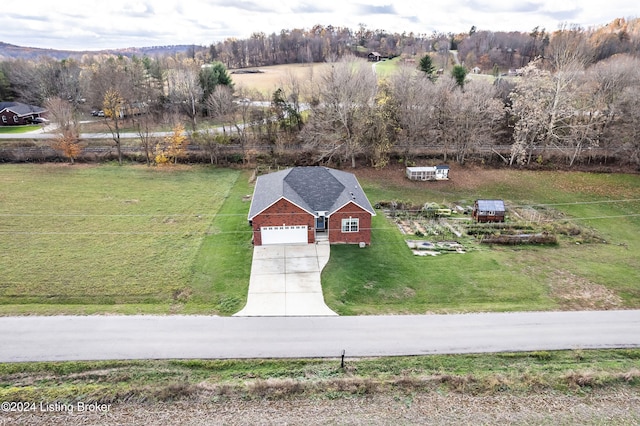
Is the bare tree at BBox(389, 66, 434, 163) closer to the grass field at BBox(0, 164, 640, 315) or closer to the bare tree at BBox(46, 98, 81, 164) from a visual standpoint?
the grass field at BBox(0, 164, 640, 315)

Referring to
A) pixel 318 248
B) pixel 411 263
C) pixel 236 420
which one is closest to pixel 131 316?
pixel 236 420

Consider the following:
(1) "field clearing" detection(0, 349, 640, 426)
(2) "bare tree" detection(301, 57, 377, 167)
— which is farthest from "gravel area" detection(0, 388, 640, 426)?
(2) "bare tree" detection(301, 57, 377, 167)

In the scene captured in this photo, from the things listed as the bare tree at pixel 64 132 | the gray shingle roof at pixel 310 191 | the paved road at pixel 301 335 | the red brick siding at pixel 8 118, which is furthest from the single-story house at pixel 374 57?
the paved road at pixel 301 335

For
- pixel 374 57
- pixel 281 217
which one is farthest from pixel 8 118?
pixel 374 57

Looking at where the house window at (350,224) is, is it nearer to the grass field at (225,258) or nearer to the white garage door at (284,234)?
the grass field at (225,258)

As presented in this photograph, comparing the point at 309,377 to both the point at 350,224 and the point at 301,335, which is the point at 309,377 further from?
the point at 350,224

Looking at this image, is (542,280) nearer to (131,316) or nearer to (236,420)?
(236,420)
